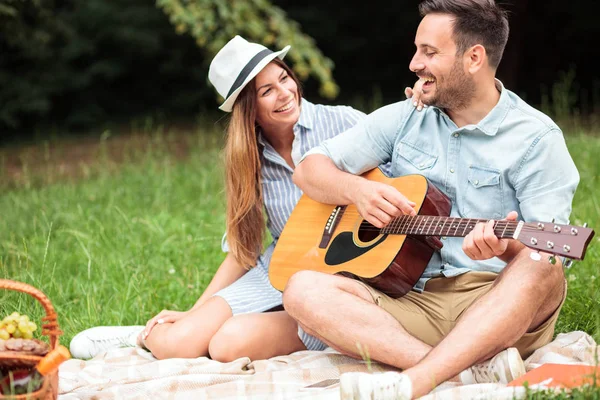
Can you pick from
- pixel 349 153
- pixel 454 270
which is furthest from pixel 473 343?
pixel 349 153

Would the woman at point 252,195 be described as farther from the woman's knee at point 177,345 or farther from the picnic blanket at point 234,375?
the picnic blanket at point 234,375

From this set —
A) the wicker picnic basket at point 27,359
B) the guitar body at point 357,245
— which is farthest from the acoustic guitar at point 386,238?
the wicker picnic basket at point 27,359

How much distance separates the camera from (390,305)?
3068 millimetres

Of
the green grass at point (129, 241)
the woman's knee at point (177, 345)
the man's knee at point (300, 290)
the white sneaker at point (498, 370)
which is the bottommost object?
the green grass at point (129, 241)

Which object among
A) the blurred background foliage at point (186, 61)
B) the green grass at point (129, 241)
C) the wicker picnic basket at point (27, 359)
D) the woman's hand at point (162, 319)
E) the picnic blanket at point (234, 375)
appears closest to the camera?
the wicker picnic basket at point (27, 359)

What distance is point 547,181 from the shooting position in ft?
9.37

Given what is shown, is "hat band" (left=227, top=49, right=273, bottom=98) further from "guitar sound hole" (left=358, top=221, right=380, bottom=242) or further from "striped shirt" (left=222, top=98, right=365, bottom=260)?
"guitar sound hole" (left=358, top=221, right=380, bottom=242)

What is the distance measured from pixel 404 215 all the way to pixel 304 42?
5.18 metres

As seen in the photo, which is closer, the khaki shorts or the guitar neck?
the guitar neck

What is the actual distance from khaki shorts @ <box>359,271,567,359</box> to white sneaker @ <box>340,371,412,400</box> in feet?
1.56

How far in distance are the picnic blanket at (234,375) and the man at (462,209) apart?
133mm

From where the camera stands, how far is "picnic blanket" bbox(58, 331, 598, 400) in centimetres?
299

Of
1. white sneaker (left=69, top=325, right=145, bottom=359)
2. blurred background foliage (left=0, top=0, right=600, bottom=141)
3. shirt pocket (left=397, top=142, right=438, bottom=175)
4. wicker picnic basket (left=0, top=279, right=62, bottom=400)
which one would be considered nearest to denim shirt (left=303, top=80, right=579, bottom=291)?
shirt pocket (left=397, top=142, right=438, bottom=175)

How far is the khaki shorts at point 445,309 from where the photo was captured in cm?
306
